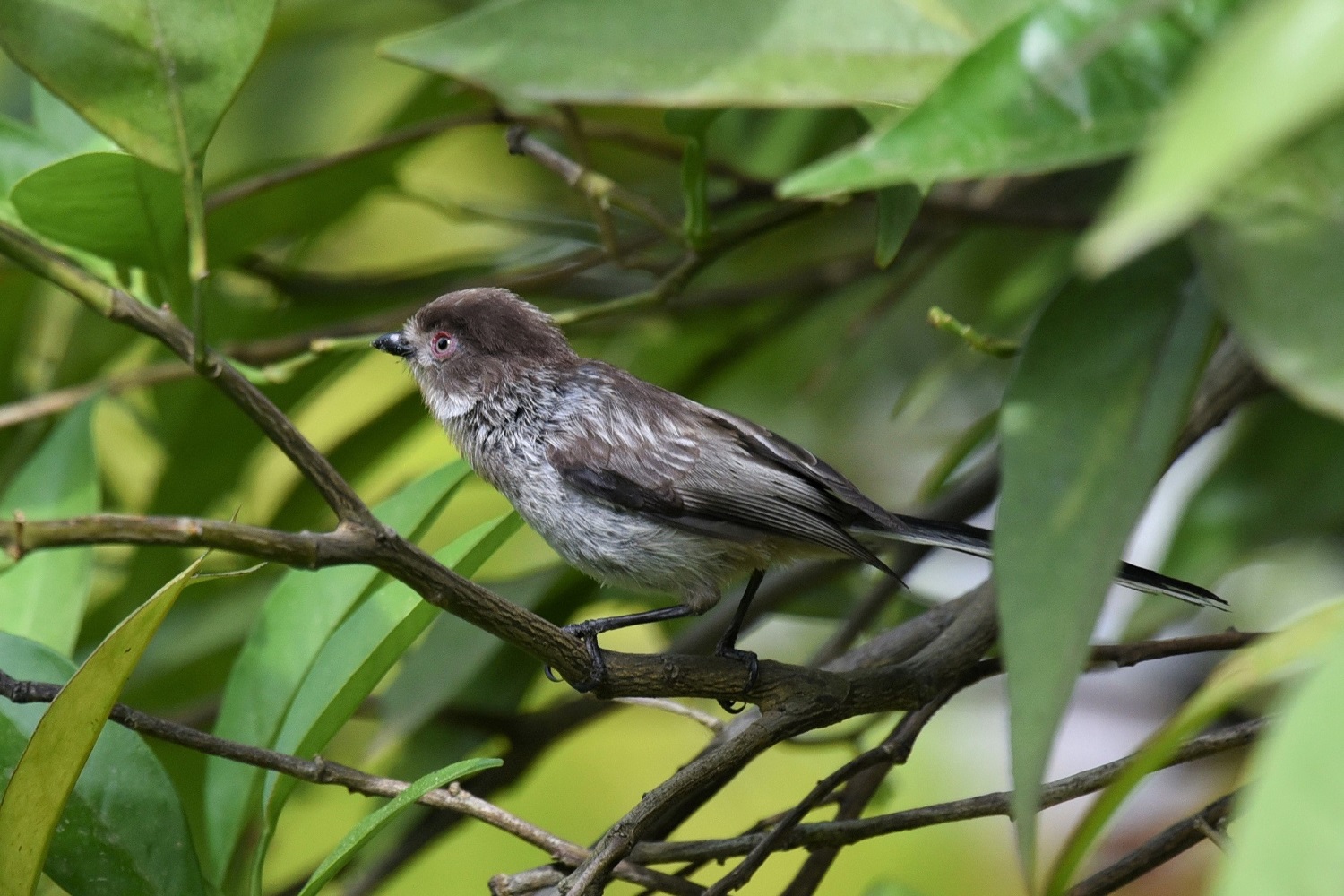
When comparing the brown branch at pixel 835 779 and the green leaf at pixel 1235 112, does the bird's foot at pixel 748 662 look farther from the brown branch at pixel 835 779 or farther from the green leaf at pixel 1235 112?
the green leaf at pixel 1235 112

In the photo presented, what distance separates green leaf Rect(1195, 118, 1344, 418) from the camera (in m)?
0.89

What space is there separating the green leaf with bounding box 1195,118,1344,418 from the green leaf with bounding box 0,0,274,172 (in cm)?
98

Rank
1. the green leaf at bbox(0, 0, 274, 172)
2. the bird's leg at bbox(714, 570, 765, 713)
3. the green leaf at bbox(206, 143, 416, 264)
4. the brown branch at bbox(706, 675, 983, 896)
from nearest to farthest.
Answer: the green leaf at bbox(0, 0, 274, 172) < the brown branch at bbox(706, 675, 983, 896) < the bird's leg at bbox(714, 570, 765, 713) < the green leaf at bbox(206, 143, 416, 264)

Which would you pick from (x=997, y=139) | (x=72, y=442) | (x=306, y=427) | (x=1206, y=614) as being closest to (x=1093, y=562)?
(x=997, y=139)

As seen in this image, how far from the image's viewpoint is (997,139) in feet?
3.04

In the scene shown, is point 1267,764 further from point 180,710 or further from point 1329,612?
point 180,710

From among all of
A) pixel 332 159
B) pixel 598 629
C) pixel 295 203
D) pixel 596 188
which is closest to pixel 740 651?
pixel 598 629

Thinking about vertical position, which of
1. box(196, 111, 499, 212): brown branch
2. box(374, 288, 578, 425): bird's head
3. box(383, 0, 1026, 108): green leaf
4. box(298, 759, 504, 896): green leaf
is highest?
box(196, 111, 499, 212): brown branch

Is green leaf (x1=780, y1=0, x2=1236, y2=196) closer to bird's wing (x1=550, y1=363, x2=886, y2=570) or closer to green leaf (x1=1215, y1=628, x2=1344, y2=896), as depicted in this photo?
green leaf (x1=1215, y1=628, x2=1344, y2=896)

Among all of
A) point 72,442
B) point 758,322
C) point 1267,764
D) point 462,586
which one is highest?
point 758,322

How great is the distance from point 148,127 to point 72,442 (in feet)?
3.00

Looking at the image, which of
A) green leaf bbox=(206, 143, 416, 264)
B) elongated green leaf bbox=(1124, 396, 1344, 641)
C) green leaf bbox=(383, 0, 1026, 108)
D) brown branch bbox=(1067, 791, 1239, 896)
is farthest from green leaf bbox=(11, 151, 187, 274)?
elongated green leaf bbox=(1124, 396, 1344, 641)

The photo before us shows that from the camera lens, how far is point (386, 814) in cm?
127

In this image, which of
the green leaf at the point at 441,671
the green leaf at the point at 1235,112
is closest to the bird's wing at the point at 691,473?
the green leaf at the point at 441,671
